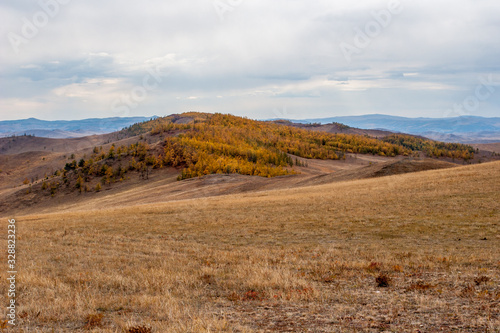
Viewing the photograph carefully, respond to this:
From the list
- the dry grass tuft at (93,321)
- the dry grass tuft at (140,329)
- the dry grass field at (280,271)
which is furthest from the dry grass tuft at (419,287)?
the dry grass tuft at (93,321)

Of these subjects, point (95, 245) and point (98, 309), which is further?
point (95, 245)

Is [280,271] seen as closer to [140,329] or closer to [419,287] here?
[419,287]

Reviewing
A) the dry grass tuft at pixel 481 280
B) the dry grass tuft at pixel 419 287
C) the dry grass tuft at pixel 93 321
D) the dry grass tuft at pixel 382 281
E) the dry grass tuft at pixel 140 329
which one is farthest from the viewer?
the dry grass tuft at pixel 382 281

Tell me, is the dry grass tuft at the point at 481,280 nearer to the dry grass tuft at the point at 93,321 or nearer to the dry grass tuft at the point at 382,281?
the dry grass tuft at the point at 382,281

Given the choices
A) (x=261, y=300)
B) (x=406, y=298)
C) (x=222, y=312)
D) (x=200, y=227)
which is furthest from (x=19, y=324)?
(x=200, y=227)

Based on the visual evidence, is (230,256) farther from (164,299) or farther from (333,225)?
(333,225)

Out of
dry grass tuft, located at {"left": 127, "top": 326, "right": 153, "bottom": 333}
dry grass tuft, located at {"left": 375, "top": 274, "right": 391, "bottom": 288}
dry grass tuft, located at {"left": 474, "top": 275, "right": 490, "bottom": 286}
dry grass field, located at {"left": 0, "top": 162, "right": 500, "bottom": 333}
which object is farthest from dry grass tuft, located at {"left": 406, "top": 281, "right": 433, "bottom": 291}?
dry grass tuft, located at {"left": 127, "top": 326, "right": 153, "bottom": 333}

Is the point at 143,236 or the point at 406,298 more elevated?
the point at 406,298

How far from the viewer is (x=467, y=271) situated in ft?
Answer: 38.8

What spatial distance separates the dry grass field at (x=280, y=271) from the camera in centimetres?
820

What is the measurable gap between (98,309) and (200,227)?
53.6 ft

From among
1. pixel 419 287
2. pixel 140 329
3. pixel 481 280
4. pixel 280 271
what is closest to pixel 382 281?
pixel 419 287

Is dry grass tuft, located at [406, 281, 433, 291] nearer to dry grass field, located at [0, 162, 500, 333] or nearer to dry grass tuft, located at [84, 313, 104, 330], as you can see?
dry grass field, located at [0, 162, 500, 333]

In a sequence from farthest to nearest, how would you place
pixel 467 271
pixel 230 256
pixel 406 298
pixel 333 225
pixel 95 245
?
pixel 333 225 → pixel 95 245 → pixel 230 256 → pixel 467 271 → pixel 406 298
